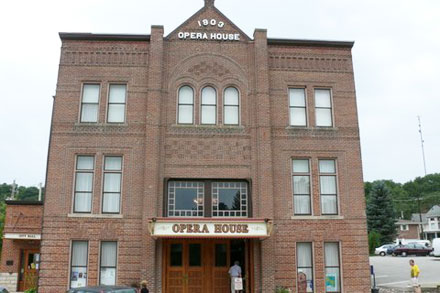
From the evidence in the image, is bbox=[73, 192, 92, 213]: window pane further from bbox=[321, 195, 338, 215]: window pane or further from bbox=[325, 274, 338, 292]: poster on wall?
bbox=[325, 274, 338, 292]: poster on wall

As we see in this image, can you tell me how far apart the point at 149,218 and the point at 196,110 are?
18.1 feet

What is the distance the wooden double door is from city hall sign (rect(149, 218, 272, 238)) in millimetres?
1981

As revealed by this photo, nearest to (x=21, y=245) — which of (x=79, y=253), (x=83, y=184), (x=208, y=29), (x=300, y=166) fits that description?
(x=79, y=253)

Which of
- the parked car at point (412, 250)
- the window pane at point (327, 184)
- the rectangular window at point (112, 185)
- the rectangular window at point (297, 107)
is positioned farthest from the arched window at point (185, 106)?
the parked car at point (412, 250)

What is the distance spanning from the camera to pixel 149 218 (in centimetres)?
1955

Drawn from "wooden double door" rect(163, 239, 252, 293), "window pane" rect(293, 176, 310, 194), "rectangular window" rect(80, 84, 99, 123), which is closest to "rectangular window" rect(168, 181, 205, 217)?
"wooden double door" rect(163, 239, 252, 293)

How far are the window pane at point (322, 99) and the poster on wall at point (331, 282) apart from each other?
8054 millimetres

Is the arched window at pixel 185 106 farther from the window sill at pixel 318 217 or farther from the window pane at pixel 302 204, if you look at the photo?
the window sill at pixel 318 217

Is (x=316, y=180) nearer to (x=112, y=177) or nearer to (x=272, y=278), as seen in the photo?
(x=272, y=278)

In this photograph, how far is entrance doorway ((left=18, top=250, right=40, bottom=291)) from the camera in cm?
2627

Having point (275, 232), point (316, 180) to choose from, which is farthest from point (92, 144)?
point (316, 180)

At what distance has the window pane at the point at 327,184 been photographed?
69.8 feet

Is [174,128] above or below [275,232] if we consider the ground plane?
above

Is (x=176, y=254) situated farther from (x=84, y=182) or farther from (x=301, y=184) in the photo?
(x=301, y=184)
